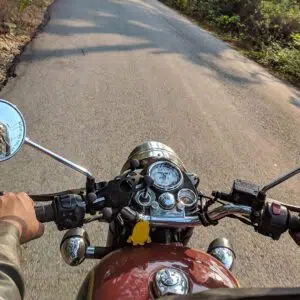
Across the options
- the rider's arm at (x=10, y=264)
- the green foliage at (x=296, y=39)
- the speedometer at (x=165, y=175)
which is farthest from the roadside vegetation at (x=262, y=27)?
the rider's arm at (x=10, y=264)

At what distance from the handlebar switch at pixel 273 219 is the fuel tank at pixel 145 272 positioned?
0.84 feet

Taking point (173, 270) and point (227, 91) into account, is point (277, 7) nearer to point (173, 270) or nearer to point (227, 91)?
point (227, 91)

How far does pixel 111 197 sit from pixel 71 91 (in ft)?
17.1

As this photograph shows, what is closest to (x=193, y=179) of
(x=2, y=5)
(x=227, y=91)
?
(x=227, y=91)

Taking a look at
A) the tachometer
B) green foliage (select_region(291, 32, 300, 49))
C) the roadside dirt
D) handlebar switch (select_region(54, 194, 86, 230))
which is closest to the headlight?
the tachometer

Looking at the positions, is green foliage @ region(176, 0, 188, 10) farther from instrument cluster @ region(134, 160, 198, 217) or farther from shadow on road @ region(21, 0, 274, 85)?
instrument cluster @ region(134, 160, 198, 217)

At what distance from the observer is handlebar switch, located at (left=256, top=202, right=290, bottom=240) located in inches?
69.0

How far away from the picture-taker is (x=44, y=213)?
168cm

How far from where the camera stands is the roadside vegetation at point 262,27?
35.3 ft

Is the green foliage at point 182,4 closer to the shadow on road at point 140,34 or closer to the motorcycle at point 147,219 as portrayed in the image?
the shadow on road at point 140,34

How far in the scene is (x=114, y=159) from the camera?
4883 millimetres

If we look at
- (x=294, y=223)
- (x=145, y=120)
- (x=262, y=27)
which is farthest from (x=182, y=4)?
(x=294, y=223)

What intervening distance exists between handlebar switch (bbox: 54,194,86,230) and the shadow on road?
656 centimetres

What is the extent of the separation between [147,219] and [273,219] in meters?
0.49
